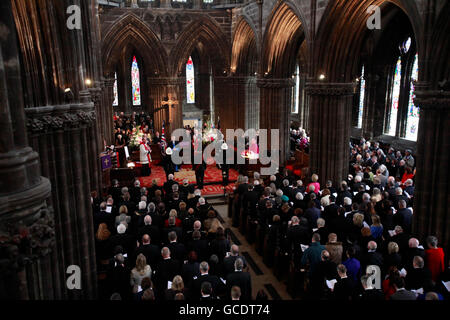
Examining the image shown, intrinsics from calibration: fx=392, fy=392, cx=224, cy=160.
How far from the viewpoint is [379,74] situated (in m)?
21.8

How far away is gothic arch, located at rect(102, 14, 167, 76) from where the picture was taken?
902 inches

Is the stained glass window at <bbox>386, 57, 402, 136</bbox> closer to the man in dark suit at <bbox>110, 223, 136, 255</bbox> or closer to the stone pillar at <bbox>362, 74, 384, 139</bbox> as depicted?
the stone pillar at <bbox>362, 74, 384, 139</bbox>

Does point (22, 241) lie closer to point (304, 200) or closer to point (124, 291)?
point (124, 291)

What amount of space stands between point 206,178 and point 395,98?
11.5m

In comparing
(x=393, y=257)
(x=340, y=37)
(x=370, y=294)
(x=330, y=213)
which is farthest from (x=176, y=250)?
(x=340, y=37)

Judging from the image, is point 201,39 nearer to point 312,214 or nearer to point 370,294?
point 312,214

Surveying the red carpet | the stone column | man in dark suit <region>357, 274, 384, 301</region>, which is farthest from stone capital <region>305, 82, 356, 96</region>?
the stone column

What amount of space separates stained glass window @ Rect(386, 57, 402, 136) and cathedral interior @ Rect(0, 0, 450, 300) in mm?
78

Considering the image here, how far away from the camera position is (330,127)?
15281 mm

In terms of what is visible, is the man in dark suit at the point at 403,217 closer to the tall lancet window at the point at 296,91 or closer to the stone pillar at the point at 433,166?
the stone pillar at the point at 433,166

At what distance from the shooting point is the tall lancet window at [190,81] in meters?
32.7

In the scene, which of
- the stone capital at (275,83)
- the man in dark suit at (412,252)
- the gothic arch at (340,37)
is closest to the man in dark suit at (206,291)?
the man in dark suit at (412,252)
